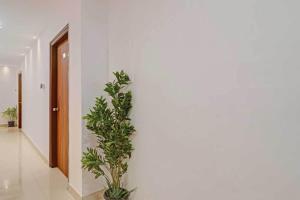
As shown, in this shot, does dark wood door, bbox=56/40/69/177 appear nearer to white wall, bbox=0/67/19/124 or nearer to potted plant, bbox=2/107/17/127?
potted plant, bbox=2/107/17/127

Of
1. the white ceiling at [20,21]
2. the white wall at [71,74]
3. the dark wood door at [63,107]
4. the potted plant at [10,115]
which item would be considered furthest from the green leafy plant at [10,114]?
the dark wood door at [63,107]

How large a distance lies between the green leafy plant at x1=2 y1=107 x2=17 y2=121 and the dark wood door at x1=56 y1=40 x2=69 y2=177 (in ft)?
21.7

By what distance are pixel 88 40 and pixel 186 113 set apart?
153 cm

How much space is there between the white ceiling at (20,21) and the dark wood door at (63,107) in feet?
2.17

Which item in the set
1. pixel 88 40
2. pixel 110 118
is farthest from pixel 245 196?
pixel 88 40

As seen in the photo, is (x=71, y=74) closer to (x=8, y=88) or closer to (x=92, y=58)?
(x=92, y=58)

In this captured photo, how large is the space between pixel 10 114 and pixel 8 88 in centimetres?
119

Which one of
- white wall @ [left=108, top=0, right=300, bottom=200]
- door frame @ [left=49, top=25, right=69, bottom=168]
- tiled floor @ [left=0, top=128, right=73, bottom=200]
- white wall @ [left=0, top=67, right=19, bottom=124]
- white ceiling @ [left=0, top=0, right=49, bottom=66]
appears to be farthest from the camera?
white wall @ [left=0, top=67, right=19, bottom=124]

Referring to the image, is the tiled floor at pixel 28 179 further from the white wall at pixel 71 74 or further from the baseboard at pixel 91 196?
the white wall at pixel 71 74

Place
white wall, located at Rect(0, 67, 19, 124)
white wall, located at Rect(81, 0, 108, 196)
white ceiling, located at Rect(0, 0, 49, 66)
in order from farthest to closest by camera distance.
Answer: white wall, located at Rect(0, 67, 19, 124)
white ceiling, located at Rect(0, 0, 49, 66)
white wall, located at Rect(81, 0, 108, 196)

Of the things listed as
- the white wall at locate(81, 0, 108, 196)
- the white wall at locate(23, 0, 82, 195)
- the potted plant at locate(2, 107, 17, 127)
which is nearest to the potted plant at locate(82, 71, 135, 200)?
the white wall at locate(81, 0, 108, 196)

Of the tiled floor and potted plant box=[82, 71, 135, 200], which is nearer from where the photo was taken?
potted plant box=[82, 71, 135, 200]

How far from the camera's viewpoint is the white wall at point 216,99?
1047mm

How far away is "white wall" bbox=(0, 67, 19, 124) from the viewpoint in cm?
914
